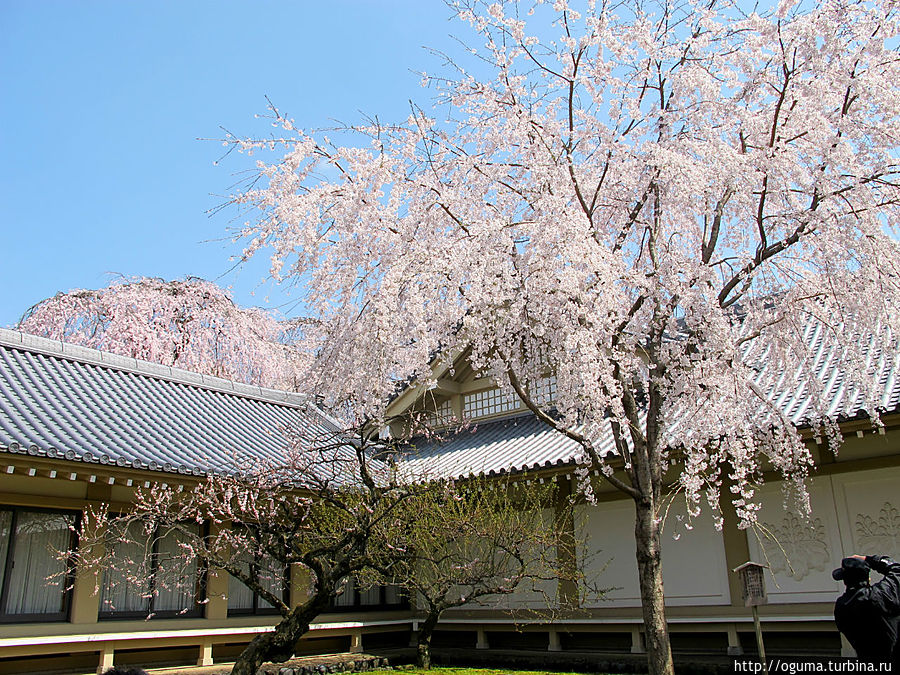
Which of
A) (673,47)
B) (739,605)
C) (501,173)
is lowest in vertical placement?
(739,605)

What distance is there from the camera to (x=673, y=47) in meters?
6.12

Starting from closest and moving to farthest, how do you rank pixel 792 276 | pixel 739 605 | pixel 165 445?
pixel 792 276 < pixel 739 605 < pixel 165 445

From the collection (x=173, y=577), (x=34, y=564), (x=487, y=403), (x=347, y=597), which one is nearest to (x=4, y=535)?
(x=34, y=564)

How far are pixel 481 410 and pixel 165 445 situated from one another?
693 cm

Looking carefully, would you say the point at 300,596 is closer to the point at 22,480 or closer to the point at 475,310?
the point at 22,480

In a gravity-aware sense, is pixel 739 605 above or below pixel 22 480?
below

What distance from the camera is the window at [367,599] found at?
11909 mm

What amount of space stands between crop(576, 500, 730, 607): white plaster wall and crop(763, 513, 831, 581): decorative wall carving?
0.67m

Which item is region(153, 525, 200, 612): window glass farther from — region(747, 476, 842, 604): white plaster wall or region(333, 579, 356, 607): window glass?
region(747, 476, 842, 604): white plaster wall

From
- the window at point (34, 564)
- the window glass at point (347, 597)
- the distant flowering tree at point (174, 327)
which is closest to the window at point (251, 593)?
the window glass at point (347, 597)

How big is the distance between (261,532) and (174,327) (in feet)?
43.4

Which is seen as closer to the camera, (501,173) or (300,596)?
(501,173)

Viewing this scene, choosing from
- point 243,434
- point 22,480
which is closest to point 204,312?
→ point 243,434

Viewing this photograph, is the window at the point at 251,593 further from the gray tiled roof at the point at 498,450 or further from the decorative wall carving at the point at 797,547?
the decorative wall carving at the point at 797,547
